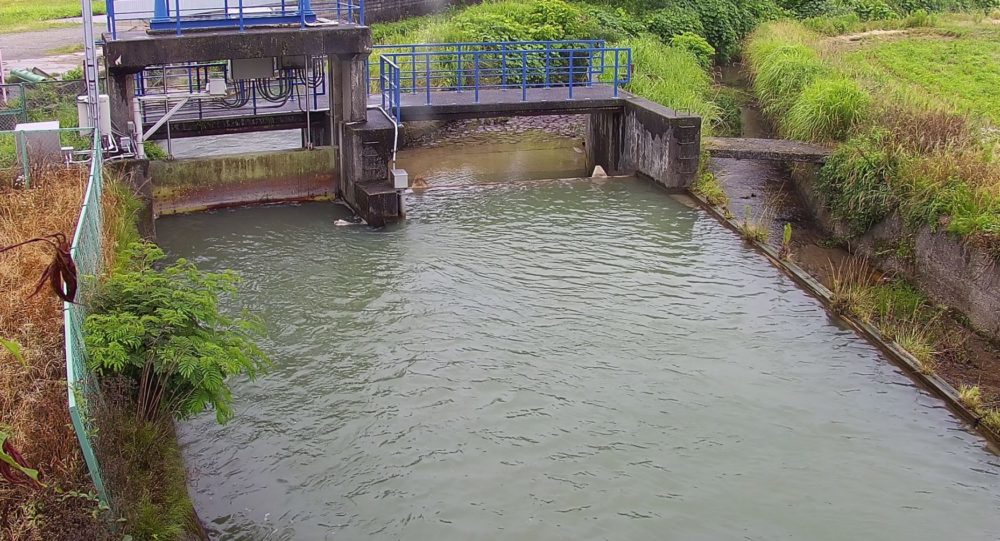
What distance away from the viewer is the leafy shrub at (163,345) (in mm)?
7453

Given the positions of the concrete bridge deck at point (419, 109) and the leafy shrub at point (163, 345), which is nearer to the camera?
the leafy shrub at point (163, 345)

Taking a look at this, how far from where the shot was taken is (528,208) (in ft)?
55.3

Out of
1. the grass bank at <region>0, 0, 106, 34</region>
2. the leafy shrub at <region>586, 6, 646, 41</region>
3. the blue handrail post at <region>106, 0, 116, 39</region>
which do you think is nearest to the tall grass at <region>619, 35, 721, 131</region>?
the leafy shrub at <region>586, 6, 646, 41</region>

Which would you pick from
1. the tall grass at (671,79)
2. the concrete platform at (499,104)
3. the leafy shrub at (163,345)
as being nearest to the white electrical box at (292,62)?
the concrete platform at (499,104)

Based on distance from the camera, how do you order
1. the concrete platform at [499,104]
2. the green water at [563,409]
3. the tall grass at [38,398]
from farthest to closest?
the concrete platform at [499,104] → the green water at [563,409] → the tall grass at [38,398]

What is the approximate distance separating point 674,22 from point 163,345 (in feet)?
85.0

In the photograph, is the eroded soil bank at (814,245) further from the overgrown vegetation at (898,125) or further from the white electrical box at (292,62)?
the white electrical box at (292,62)

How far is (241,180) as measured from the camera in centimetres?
1689

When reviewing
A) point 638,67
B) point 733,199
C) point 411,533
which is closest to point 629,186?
point 733,199

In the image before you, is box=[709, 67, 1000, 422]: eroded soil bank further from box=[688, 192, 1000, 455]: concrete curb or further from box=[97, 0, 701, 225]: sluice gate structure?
box=[97, 0, 701, 225]: sluice gate structure

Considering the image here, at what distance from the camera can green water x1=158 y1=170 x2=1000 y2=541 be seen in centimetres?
852

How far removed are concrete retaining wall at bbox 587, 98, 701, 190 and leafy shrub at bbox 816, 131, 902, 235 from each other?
96.6 inches

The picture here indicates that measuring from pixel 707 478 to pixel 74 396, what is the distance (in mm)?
5557

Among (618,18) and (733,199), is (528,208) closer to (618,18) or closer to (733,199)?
(733,199)
